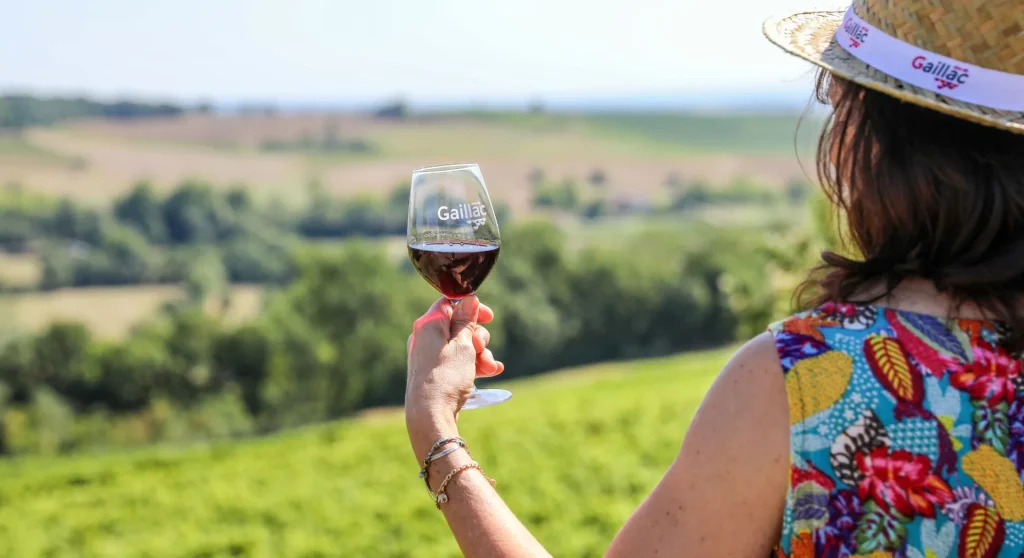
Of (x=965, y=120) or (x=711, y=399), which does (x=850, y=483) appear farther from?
(x=965, y=120)

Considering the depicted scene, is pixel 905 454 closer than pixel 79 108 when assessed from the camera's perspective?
Yes

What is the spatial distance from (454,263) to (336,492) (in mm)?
7692

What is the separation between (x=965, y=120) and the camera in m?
1.34

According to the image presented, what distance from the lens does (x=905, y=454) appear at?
1198mm

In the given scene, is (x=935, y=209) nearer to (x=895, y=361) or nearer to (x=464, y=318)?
(x=895, y=361)

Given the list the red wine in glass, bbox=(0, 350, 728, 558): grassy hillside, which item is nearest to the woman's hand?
the red wine in glass

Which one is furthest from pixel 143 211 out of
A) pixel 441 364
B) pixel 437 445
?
pixel 437 445

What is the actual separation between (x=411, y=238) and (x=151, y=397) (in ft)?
128

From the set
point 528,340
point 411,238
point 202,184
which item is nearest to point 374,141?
point 202,184

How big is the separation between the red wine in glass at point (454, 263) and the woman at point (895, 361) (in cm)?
62

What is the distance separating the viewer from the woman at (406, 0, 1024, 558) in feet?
3.93

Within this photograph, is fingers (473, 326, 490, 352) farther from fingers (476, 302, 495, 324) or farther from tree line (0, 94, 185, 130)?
tree line (0, 94, 185, 130)

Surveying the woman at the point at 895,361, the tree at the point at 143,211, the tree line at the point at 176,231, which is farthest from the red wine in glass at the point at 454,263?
the tree at the point at 143,211

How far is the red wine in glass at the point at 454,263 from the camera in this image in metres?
1.95
